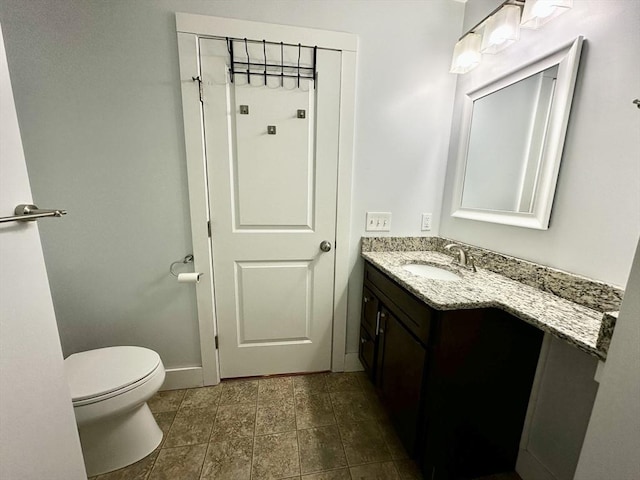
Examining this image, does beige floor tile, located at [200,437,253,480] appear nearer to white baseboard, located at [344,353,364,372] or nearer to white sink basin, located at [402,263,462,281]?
white baseboard, located at [344,353,364,372]

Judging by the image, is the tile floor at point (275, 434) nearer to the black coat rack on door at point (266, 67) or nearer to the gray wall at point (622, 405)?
the gray wall at point (622, 405)

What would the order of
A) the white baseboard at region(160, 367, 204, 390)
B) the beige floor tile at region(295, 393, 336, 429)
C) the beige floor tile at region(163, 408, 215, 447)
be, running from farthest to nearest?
the white baseboard at region(160, 367, 204, 390)
the beige floor tile at region(295, 393, 336, 429)
the beige floor tile at region(163, 408, 215, 447)

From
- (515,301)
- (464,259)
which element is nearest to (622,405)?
(515,301)

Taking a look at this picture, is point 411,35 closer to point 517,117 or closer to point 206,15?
point 517,117

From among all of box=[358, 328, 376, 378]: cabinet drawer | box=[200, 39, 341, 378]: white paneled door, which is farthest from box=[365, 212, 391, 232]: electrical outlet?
box=[358, 328, 376, 378]: cabinet drawer

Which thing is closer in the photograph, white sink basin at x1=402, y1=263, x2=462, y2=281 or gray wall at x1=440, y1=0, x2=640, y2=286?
gray wall at x1=440, y1=0, x2=640, y2=286

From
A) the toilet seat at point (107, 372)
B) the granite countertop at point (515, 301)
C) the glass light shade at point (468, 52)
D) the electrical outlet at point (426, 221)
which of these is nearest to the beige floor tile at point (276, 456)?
the toilet seat at point (107, 372)

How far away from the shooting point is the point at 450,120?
1622 millimetres

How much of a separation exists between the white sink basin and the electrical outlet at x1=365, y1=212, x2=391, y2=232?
31 centimetres

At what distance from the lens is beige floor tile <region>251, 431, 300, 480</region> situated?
1.12 m

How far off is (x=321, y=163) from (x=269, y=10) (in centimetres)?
82

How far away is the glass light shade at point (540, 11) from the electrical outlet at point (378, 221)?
3.46ft

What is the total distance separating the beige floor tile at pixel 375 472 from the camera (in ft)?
3.64

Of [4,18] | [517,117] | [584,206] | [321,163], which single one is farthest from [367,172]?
[4,18]
